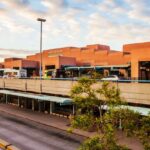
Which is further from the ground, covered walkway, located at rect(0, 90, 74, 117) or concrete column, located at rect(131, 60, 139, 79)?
concrete column, located at rect(131, 60, 139, 79)

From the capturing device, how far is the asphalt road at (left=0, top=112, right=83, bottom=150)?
88.1ft

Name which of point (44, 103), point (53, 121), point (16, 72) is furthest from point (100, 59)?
point (53, 121)

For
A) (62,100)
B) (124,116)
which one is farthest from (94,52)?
(124,116)

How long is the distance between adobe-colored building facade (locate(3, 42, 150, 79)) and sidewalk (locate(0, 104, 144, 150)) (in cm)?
1267

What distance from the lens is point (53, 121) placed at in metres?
37.8

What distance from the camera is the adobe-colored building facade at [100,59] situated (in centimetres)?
4366

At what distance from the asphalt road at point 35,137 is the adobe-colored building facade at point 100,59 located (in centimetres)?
1591

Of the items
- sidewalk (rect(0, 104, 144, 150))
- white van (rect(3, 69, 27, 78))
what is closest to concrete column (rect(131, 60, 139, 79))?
sidewalk (rect(0, 104, 144, 150))

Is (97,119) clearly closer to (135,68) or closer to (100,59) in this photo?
(135,68)

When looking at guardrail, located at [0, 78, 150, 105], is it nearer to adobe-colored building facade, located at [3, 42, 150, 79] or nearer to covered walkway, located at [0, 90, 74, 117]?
covered walkway, located at [0, 90, 74, 117]

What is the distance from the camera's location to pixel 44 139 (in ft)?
96.7

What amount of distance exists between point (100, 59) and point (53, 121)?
3852 centimetres

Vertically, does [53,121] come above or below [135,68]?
below

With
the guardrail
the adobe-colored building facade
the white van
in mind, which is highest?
the adobe-colored building facade
